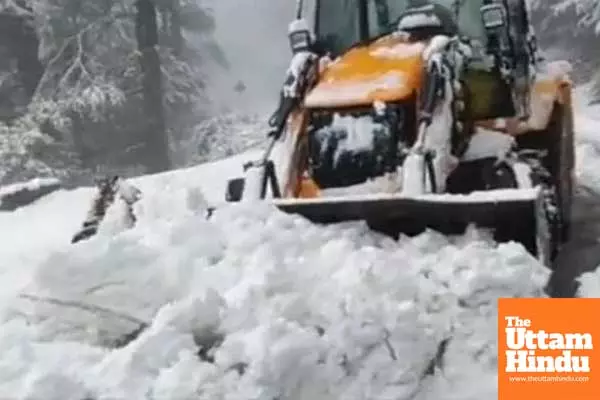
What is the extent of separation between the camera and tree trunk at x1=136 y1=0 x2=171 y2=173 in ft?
53.0

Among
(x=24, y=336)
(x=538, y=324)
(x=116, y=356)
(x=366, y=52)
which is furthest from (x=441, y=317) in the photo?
(x=366, y=52)

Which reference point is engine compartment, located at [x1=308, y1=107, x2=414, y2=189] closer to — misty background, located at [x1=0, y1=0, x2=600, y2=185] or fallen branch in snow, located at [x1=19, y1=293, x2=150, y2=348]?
fallen branch in snow, located at [x1=19, y1=293, x2=150, y2=348]

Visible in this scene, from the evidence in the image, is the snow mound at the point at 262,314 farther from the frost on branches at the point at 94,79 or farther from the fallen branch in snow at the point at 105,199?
the frost on branches at the point at 94,79

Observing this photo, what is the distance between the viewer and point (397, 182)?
4.85 metres

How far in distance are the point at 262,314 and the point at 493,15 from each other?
8.50 feet

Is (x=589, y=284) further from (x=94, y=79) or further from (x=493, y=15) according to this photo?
(x=94, y=79)

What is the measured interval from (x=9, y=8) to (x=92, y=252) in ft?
43.0

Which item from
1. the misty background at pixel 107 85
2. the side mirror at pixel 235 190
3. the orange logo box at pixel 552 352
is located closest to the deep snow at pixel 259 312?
the orange logo box at pixel 552 352

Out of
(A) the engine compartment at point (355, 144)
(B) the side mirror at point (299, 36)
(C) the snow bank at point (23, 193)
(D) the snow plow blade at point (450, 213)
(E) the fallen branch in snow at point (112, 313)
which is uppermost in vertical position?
(B) the side mirror at point (299, 36)

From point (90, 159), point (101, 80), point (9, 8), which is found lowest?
point (90, 159)

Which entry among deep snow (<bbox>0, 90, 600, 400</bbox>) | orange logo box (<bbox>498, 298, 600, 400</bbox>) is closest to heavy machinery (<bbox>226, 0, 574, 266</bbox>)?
deep snow (<bbox>0, 90, 600, 400</bbox>)

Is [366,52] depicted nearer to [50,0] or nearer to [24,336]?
[24,336]

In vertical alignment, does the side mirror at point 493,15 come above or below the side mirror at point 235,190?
above

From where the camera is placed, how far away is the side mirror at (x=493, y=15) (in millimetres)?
5297
